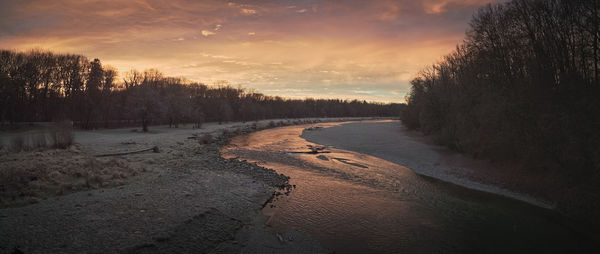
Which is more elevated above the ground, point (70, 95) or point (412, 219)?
point (70, 95)

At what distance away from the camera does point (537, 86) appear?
14914 mm

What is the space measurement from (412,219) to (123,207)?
12.4 m

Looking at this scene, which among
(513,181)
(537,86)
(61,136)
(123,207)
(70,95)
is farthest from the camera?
(70,95)

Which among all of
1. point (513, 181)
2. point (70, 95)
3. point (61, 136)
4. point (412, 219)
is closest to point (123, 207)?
point (412, 219)

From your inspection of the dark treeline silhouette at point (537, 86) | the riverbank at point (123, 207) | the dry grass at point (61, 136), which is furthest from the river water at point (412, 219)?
the dry grass at point (61, 136)

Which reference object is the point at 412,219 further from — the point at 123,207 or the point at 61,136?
the point at 61,136

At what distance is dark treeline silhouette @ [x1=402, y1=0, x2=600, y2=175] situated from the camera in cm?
1237

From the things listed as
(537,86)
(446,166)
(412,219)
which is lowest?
(412,219)

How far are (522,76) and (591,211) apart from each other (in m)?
9.98

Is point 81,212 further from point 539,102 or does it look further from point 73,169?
point 539,102

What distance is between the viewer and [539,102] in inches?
569

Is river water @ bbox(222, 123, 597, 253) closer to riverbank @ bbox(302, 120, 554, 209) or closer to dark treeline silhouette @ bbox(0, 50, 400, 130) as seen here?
riverbank @ bbox(302, 120, 554, 209)

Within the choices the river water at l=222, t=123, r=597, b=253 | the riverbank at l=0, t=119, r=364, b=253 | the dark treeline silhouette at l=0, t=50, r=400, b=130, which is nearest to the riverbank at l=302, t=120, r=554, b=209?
the river water at l=222, t=123, r=597, b=253

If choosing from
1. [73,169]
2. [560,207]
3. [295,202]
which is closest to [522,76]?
[560,207]
